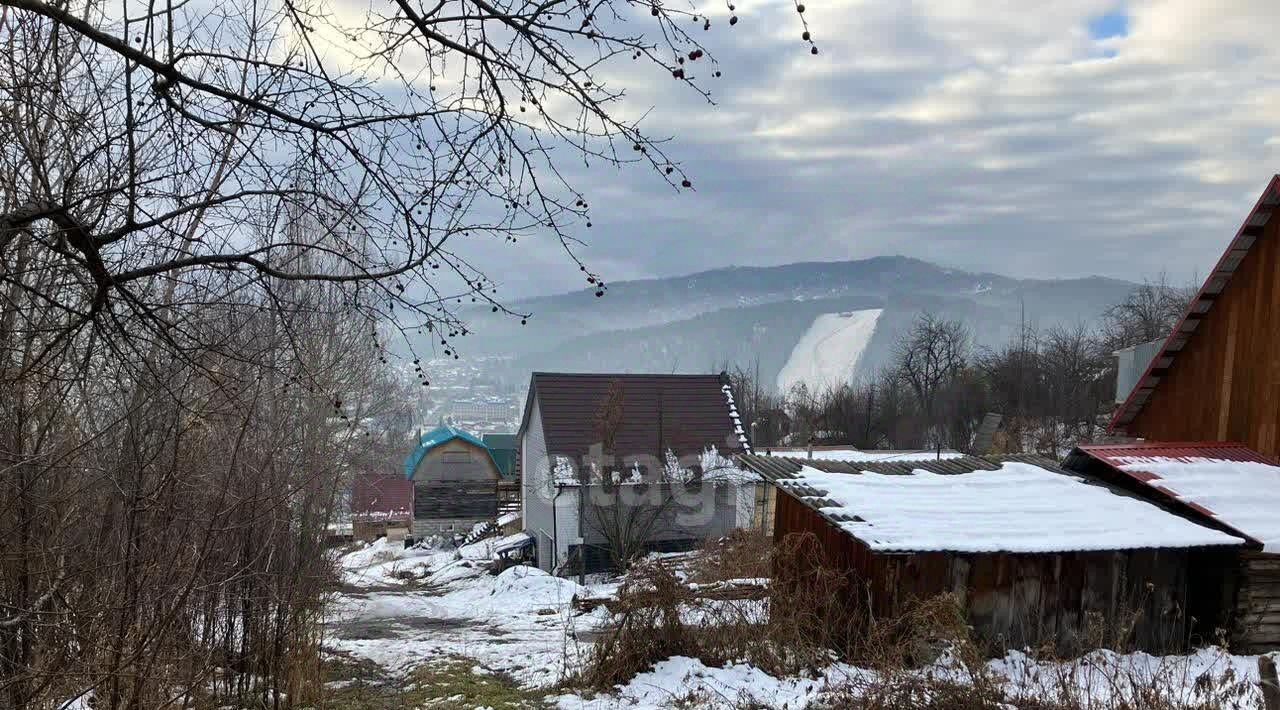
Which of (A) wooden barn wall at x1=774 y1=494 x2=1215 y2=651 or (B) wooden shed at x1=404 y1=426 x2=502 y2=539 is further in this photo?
(B) wooden shed at x1=404 y1=426 x2=502 y2=539

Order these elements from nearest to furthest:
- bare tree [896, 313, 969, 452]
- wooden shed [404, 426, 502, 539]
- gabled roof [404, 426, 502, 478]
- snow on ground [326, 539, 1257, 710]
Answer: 1. snow on ground [326, 539, 1257, 710]
2. wooden shed [404, 426, 502, 539]
3. gabled roof [404, 426, 502, 478]
4. bare tree [896, 313, 969, 452]

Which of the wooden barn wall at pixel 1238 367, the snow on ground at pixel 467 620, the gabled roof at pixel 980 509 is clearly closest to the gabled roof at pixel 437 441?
the snow on ground at pixel 467 620

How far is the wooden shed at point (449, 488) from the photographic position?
148 feet

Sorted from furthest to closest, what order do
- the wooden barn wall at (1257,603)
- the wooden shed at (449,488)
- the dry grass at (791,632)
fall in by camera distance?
1. the wooden shed at (449,488)
2. the wooden barn wall at (1257,603)
3. the dry grass at (791,632)

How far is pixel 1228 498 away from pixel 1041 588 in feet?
10.4

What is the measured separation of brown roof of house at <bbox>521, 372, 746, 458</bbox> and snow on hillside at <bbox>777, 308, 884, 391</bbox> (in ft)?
285

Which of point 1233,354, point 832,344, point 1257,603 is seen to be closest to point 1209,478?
point 1257,603

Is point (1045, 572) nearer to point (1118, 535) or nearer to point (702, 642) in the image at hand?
point (1118, 535)

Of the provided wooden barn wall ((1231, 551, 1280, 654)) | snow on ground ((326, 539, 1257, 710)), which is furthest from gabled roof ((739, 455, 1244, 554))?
snow on ground ((326, 539, 1257, 710))

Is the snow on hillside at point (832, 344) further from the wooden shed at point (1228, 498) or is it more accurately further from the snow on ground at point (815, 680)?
the snow on ground at point (815, 680)

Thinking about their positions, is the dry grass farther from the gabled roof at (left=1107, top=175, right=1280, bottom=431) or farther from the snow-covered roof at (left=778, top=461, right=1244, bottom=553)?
the gabled roof at (left=1107, top=175, right=1280, bottom=431)

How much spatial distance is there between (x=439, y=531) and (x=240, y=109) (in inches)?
1688

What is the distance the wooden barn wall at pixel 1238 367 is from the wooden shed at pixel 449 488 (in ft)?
115

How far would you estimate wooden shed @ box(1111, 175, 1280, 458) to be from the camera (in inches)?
513
